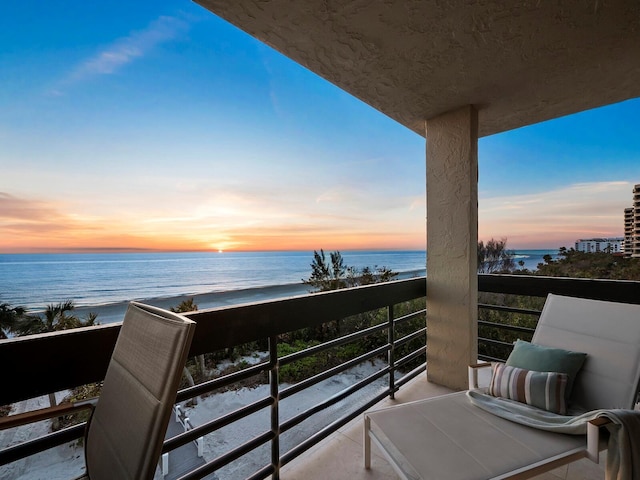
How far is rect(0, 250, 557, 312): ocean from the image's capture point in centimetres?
1307

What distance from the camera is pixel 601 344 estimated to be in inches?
62.8

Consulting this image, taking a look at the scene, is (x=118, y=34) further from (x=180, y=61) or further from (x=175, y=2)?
(x=180, y=61)

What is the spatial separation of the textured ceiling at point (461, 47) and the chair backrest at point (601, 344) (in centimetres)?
150

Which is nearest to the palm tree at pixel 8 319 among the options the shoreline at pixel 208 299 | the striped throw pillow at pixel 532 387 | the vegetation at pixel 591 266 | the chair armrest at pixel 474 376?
the shoreline at pixel 208 299

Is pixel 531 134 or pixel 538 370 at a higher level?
pixel 531 134

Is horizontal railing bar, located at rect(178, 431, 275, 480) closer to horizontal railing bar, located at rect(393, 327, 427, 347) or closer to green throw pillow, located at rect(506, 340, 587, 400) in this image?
horizontal railing bar, located at rect(393, 327, 427, 347)

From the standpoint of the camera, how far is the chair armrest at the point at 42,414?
0.79m

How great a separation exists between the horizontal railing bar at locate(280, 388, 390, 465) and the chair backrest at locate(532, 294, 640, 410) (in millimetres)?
1190

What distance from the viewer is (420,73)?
195 centimetres

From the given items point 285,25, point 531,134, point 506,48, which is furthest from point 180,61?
point 531,134

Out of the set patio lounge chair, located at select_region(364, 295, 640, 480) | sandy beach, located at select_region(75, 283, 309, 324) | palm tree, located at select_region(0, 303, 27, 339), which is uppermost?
patio lounge chair, located at select_region(364, 295, 640, 480)

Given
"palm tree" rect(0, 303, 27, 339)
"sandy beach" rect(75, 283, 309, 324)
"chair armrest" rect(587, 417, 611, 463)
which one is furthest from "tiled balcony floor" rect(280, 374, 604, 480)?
"sandy beach" rect(75, 283, 309, 324)

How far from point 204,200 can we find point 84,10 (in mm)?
7968

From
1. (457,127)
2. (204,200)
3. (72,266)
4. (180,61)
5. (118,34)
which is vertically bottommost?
(72,266)
